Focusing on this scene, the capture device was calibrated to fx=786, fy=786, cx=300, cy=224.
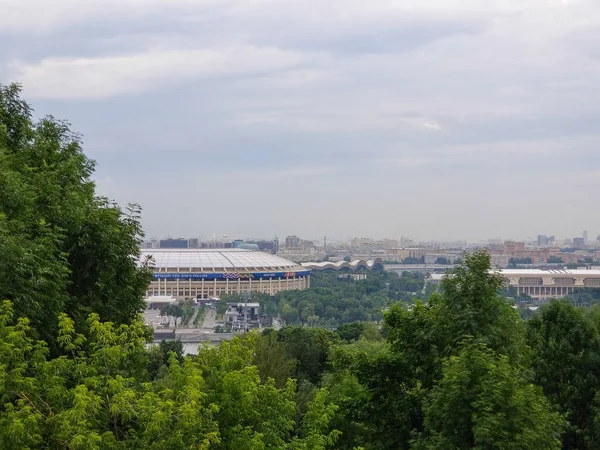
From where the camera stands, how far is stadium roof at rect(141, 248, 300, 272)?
80.6 meters

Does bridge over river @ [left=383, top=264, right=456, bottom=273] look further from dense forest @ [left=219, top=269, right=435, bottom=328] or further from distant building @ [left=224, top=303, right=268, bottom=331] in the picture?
Answer: distant building @ [left=224, top=303, right=268, bottom=331]

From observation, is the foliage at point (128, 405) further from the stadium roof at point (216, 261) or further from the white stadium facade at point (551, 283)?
the white stadium facade at point (551, 283)

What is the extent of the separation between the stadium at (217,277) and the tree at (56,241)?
63479 mm

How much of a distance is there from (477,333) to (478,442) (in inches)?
80.5

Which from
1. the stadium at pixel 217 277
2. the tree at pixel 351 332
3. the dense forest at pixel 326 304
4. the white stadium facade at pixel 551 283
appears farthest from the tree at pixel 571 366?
the white stadium facade at pixel 551 283

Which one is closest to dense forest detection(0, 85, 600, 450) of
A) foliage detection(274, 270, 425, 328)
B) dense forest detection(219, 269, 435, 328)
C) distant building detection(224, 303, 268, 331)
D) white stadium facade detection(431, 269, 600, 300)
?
distant building detection(224, 303, 268, 331)

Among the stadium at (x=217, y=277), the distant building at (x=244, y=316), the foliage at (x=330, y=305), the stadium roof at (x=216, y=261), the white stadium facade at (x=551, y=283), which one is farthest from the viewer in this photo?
the white stadium facade at (x=551, y=283)

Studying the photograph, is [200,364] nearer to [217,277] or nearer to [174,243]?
[217,277]

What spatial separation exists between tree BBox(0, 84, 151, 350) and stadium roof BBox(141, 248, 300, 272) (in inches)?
2598

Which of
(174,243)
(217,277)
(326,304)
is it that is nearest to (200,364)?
(326,304)

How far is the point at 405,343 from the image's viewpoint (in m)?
11.3

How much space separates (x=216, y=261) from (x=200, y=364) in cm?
7641

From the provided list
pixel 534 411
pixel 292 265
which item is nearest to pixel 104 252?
pixel 534 411

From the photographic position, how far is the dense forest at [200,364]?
21.5 ft
